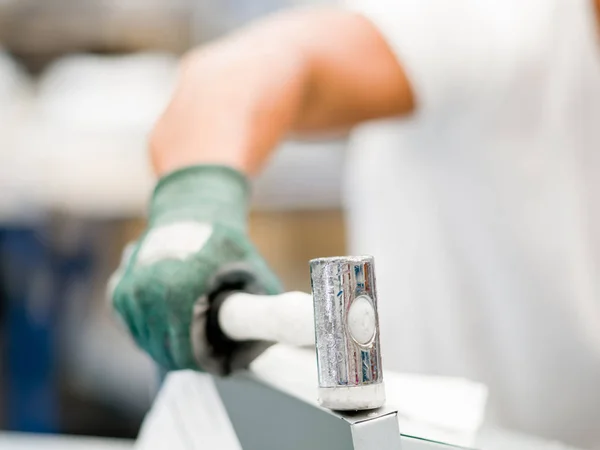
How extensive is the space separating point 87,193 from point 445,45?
4.32ft

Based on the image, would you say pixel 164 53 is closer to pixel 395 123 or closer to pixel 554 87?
pixel 395 123

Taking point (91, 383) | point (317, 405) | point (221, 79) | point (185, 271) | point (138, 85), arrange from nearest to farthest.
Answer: point (317, 405)
point (185, 271)
point (221, 79)
point (138, 85)
point (91, 383)

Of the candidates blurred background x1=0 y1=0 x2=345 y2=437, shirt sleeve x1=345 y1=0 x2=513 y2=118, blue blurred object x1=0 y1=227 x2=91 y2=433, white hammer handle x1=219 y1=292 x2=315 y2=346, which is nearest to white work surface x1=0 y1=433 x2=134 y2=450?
white hammer handle x1=219 y1=292 x2=315 y2=346

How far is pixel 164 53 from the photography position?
2.19 metres

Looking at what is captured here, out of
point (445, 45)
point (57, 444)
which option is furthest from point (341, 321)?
point (57, 444)

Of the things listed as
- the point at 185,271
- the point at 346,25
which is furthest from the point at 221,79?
the point at 185,271

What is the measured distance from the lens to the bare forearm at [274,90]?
0.84 m

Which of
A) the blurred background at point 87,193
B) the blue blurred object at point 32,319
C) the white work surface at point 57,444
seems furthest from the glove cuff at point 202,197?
the blue blurred object at point 32,319

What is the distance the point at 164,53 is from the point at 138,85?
167mm

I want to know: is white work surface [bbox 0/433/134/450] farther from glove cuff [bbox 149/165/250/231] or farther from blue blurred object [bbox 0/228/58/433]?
blue blurred object [bbox 0/228/58/433]

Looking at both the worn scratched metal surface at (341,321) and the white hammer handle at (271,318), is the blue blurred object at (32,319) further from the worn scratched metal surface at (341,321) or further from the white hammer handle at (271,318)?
the worn scratched metal surface at (341,321)

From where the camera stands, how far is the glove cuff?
694mm

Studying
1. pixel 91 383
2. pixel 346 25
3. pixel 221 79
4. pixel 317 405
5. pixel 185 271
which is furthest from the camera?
pixel 91 383

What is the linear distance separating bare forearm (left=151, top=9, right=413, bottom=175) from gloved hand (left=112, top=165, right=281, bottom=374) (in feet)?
0.50
